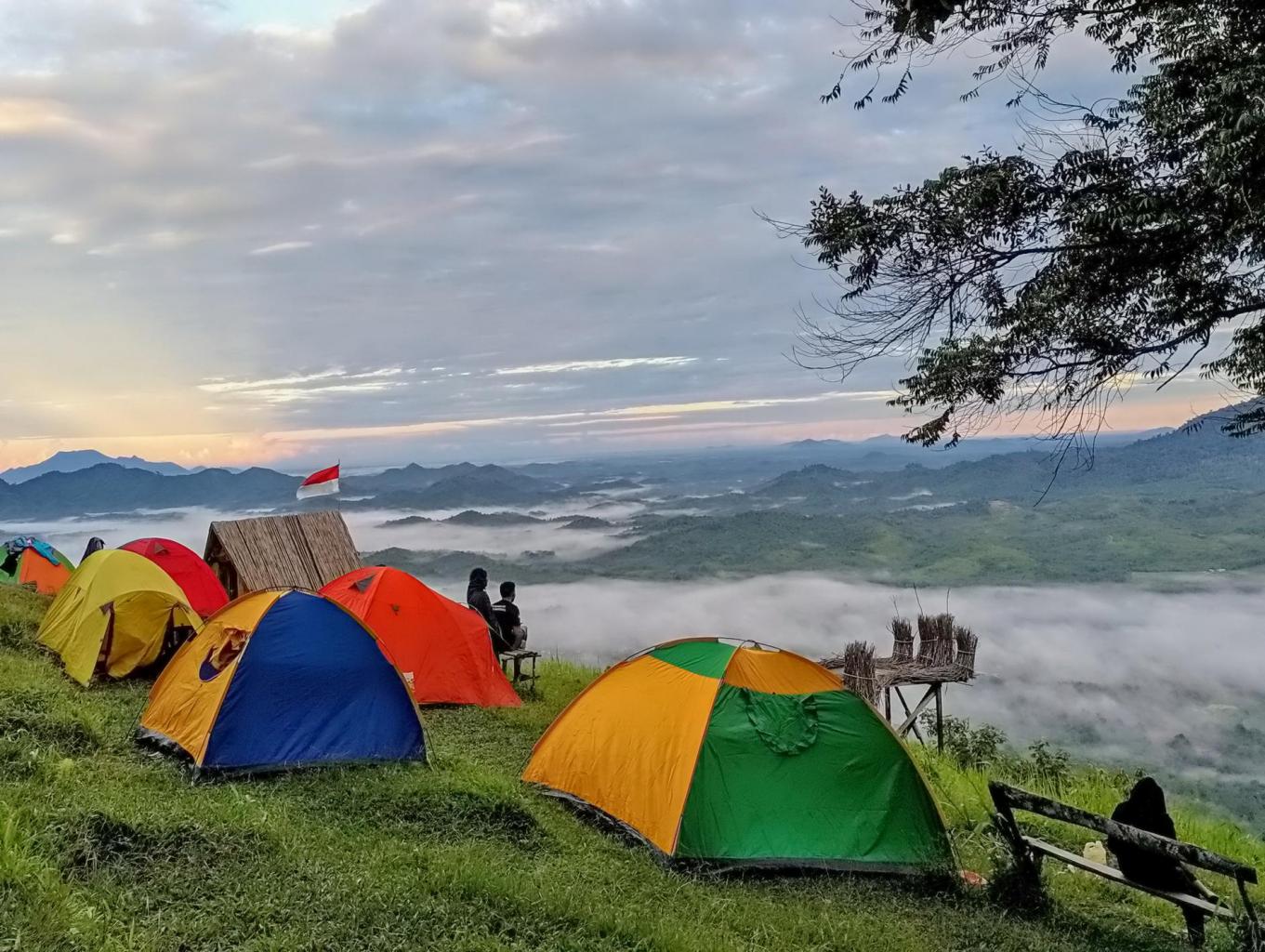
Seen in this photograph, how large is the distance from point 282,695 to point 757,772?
15.6 feet

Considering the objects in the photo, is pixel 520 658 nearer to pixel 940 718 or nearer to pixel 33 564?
pixel 940 718

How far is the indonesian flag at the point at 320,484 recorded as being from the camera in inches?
733

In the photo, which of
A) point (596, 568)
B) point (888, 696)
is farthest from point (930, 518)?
point (888, 696)

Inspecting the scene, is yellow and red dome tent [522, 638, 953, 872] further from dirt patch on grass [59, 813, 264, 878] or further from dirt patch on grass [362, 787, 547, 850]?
dirt patch on grass [59, 813, 264, 878]

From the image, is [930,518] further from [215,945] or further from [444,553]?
[215,945]

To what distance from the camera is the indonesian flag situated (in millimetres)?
18625

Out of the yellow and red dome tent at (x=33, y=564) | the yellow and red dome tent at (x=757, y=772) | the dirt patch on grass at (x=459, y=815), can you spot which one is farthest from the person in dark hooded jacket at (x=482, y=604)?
the yellow and red dome tent at (x=33, y=564)

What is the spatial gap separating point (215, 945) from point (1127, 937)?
6.25 meters

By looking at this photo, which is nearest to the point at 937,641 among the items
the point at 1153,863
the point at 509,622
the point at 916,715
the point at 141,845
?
the point at 916,715

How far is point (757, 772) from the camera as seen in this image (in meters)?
7.35

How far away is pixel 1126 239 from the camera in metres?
7.65

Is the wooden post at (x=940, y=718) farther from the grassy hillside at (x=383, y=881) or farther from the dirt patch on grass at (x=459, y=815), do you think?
the dirt patch on grass at (x=459, y=815)

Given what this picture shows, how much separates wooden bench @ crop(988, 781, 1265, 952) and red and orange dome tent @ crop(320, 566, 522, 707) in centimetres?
767

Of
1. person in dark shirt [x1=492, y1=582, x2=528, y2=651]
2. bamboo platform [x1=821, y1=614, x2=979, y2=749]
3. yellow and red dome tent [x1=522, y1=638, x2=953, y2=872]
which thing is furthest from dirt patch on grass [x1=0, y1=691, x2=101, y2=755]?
bamboo platform [x1=821, y1=614, x2=979, y2=749]
